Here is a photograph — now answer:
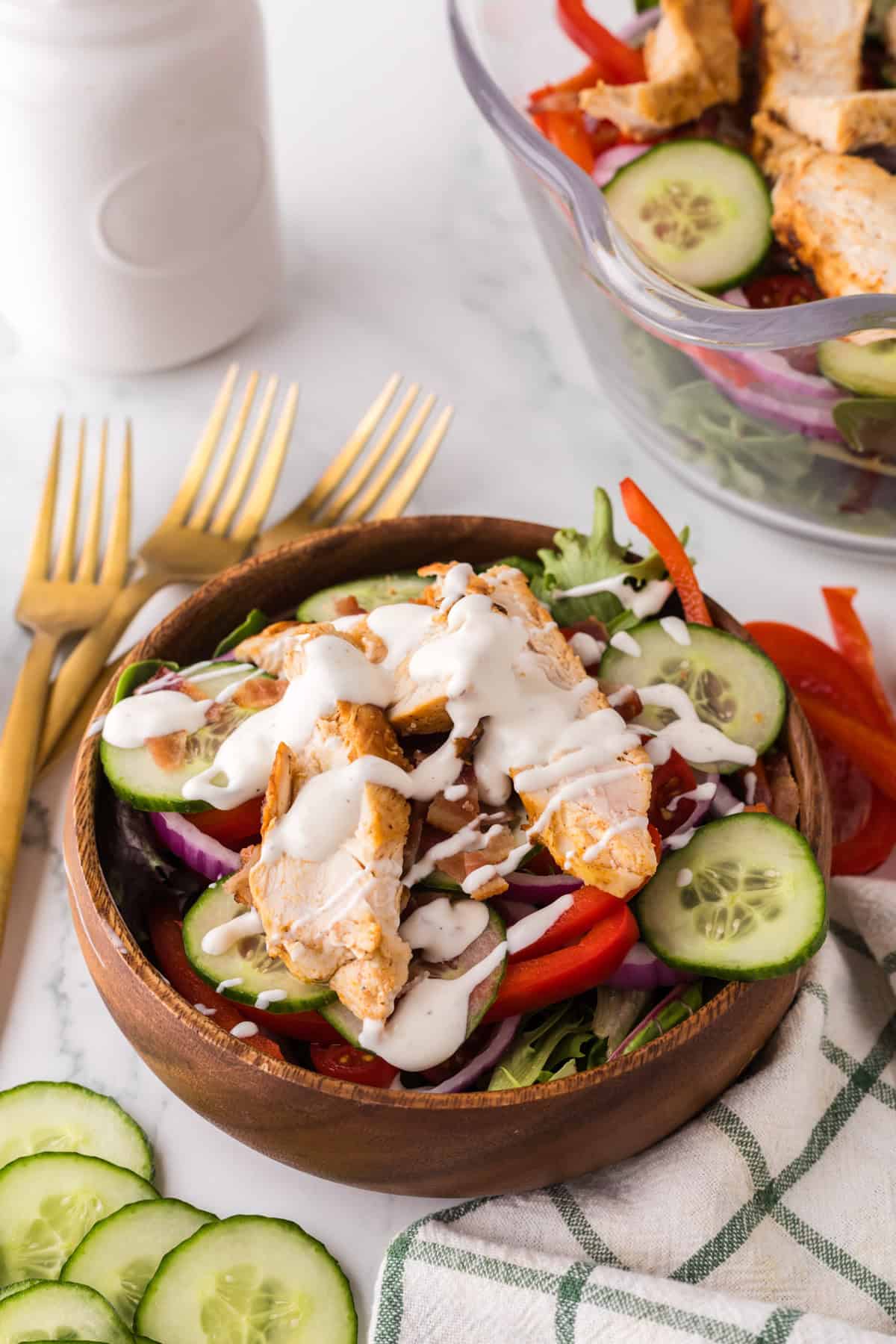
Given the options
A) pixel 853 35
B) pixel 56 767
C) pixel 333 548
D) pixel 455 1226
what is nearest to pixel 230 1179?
pixel 455 1226

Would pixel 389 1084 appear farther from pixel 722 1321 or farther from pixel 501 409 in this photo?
pixel 501 409

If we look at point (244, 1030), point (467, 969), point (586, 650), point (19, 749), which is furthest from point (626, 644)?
point (19, 749)

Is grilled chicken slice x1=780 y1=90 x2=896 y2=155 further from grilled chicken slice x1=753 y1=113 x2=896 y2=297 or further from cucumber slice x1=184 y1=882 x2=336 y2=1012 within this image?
cucumber slice x1=184 y1=882 x2=336 y2=1012

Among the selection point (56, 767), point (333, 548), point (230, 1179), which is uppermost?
point (333, 548)

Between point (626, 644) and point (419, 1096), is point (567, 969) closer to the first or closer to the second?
point (419, 1096)

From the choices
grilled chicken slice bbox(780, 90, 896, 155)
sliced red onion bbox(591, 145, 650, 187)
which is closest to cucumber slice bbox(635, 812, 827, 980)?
grilled chicken slice bbox(780, 90, 896, 155)

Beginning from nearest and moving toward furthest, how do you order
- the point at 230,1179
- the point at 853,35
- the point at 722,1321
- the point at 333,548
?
the point at 722,1321 < the point at 230,1179 < the point at 333,548 < the point at 853,35

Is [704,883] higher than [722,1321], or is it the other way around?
[704,883]

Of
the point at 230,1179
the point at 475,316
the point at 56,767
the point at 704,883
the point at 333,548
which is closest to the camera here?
the point at 704,883
